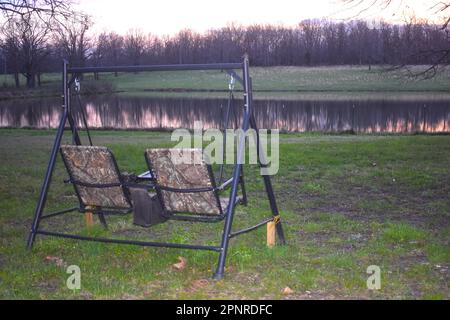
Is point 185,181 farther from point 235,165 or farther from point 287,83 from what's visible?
point 287,83

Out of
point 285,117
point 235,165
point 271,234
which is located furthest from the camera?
point 285,117

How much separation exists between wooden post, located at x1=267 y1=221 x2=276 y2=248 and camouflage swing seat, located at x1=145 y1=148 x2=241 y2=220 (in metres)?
0.67

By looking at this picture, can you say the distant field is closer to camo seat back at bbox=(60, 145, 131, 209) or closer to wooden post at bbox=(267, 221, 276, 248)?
wooden post at bbox=(267, 221, 276, 248)

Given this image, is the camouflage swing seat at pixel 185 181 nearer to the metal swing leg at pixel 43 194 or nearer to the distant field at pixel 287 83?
the metal swing leg at pixel 43 194

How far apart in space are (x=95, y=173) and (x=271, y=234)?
6.20ft

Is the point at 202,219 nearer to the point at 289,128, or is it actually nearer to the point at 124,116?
the point at 289,128

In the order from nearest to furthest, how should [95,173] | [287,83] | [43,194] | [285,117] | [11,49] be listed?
[95,173] < [43,194] < [11,49] < [285,117] < [287,83]

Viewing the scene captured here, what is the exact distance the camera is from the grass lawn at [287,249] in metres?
4.72

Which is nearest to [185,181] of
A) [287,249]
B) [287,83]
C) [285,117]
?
[287,249]

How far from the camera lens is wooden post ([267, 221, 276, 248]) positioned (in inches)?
232

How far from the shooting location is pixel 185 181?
5.22 meters

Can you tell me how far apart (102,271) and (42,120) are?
1202 inches

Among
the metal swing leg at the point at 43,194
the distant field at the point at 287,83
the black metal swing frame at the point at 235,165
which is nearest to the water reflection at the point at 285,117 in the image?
the distant field at the point at 287,83

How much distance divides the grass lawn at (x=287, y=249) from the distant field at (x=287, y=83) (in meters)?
45.4
